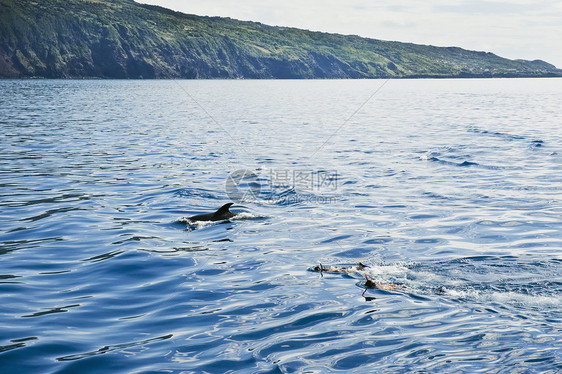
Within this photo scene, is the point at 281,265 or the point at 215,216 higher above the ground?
the point at 215,216

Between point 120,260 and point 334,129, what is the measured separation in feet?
125

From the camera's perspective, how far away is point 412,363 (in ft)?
27.2

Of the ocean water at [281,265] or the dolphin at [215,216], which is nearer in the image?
the ocean water at [281,265]

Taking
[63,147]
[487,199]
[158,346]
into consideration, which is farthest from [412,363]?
[63,147]

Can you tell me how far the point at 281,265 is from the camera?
43.7ft

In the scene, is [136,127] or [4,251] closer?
[4,251]

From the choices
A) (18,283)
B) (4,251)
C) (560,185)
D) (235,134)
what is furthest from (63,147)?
(560,185)

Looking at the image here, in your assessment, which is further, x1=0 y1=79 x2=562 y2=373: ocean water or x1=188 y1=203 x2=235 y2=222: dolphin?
x1=188 y1=203 x2=235 y2=222: dolphin

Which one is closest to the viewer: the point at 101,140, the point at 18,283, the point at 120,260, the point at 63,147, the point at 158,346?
the point at 158,346

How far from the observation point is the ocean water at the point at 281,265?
871 cm

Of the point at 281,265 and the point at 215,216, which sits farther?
the point at 215,216

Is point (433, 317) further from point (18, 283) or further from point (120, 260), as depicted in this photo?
point (18, 283)

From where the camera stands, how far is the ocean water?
343 inches

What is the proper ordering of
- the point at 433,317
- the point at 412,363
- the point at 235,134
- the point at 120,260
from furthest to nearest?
the point at 235,134 < the point at 120,260 < the point at 433,317 < the point at 412,363
